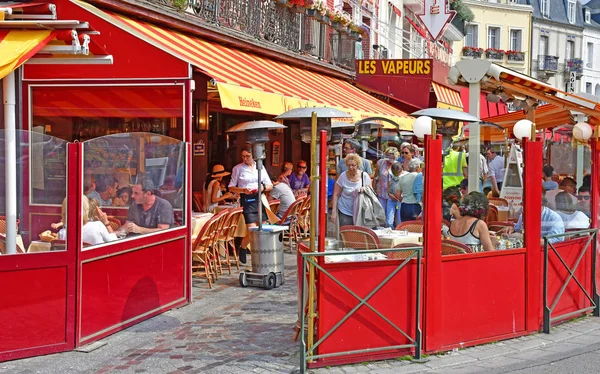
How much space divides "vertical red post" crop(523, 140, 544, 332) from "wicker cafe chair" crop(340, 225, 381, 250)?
1.44 metres

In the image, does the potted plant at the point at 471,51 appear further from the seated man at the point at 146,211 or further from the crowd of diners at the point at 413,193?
the seated man at the point at 146,211

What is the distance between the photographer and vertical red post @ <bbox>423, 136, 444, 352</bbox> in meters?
6.62

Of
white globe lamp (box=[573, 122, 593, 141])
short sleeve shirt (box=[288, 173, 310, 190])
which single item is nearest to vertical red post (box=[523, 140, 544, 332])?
white globe lamp (box=[573, 122, 593, 141])

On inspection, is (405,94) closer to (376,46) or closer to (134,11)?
Result: (376,46)

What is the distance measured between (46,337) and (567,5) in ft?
203

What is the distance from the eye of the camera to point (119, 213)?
7.39 m

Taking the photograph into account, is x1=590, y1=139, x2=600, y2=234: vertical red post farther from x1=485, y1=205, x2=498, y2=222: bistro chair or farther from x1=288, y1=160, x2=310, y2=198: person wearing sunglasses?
x1=288, y1=160, x2=310, y2=198: person wearing sunglasses

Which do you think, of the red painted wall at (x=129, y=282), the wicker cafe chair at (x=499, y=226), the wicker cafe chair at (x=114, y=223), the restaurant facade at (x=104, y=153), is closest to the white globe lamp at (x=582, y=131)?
the wicker cafe chair at (x=499, y=226)

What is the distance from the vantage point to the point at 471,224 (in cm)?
753

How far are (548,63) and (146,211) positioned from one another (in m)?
54.6

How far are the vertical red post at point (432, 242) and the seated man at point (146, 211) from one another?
2861 millimetres

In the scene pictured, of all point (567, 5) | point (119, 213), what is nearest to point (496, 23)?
point (567, 5)

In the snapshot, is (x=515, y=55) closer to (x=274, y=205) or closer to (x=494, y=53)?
(x=494, y=53)

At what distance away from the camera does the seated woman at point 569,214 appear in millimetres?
8406
